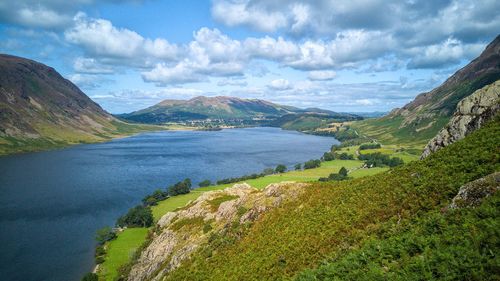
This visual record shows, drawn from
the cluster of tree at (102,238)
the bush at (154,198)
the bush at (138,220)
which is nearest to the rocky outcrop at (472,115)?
the cluster of tree at (102,238)

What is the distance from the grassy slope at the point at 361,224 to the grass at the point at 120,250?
48.9 m

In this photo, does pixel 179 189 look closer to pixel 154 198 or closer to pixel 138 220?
pixel 154 198

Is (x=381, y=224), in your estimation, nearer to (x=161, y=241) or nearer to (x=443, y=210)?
(x=443, y=210)

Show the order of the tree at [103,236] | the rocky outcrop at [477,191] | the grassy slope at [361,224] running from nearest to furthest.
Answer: the grassy slope at [361,224] → the rocky outcrop at [477,191] → the tree at [103,236]

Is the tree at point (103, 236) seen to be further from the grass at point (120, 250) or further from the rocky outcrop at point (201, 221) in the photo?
the rocky outcrop at point (201, 221)

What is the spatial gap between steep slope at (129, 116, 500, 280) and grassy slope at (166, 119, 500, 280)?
103 mm

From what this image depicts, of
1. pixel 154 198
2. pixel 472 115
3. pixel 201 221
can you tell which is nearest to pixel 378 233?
pixel 472 115

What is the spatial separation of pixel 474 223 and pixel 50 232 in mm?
139386

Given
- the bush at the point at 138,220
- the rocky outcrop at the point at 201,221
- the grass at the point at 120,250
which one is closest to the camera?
the rocky outcrop at the point at 201,221

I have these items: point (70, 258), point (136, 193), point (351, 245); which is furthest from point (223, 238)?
point (136, 193)

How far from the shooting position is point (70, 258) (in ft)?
342

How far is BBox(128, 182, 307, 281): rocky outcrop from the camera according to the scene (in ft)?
202

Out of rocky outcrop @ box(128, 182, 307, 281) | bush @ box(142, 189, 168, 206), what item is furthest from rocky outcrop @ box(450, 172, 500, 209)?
bush @ box(142, 189, 168, 206)

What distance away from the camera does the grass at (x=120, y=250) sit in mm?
93250
